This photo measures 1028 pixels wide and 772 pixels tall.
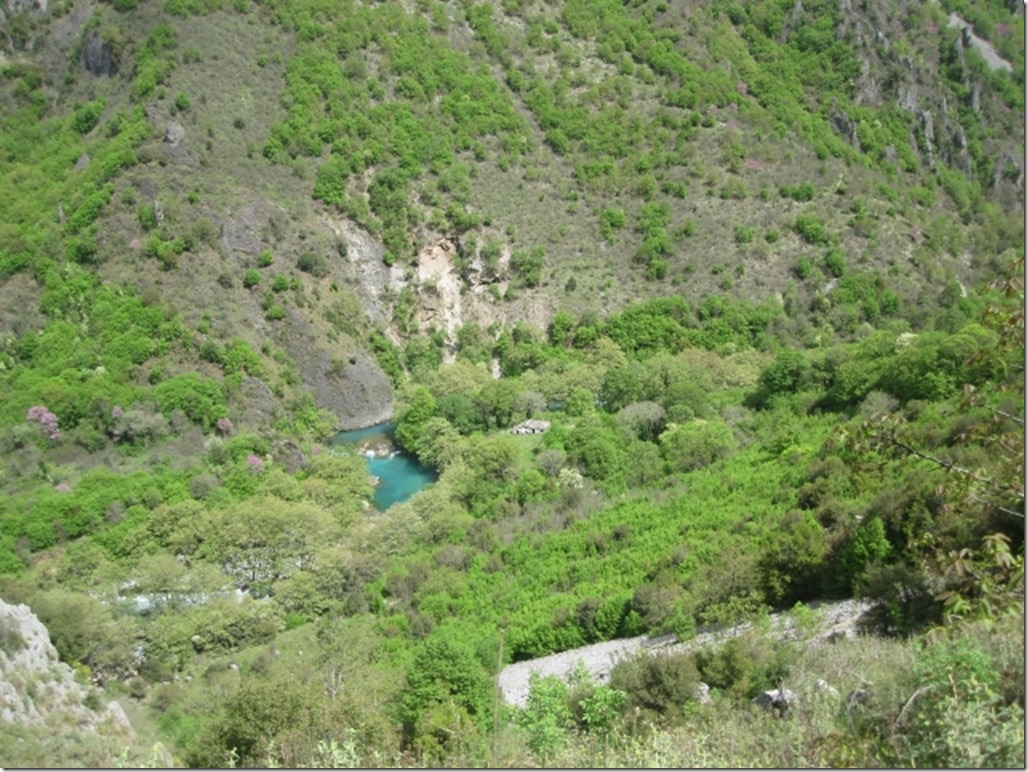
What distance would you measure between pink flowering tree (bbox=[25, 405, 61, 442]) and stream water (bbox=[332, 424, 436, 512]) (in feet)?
57.0

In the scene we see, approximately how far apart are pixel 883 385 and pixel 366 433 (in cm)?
3711

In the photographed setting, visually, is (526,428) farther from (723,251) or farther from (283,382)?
(723,251)

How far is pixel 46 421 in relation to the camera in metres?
58.1

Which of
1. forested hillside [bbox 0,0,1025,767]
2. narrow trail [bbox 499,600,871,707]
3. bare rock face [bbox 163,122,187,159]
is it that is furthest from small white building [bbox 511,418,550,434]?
bare rock face [bbox 163,122,187,159]

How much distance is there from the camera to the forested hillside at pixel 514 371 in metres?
17.0

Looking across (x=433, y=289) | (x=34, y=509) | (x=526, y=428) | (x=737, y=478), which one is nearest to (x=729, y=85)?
(x=433, y=289)

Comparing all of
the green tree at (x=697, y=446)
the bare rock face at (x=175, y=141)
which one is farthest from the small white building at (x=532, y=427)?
the bare rock face at (x=175, y=141)

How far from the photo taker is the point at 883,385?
148ft

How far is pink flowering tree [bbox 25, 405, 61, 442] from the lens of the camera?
58000 mm

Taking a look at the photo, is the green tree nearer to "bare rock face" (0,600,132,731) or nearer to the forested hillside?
the forested hillside

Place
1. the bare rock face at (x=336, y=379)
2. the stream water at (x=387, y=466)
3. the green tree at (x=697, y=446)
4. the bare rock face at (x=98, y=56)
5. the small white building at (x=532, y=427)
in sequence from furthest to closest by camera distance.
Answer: the bare rock face at (x=98, y=56) < the bare rock face at (x=336, y=379) < the small white building at (x=532, y=427) < the stream water at (x=387, y=466) < the green tree at (x=697, y=446)

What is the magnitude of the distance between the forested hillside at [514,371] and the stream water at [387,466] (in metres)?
1.21

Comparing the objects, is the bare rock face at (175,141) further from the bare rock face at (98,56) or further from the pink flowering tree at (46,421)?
the pink flowering tree at (46,421)

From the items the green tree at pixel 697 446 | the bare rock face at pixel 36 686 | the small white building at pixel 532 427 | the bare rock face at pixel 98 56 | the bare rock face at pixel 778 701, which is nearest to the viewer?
→ the bare rock face at pixel 778 701
